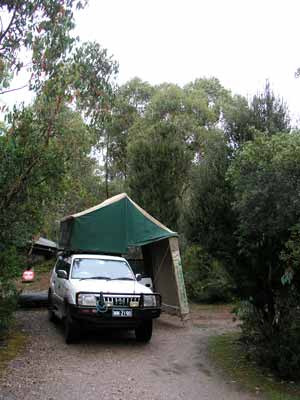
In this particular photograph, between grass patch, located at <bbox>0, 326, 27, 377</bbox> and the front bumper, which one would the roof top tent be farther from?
the front bumper

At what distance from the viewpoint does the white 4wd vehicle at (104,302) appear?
27.4 feet

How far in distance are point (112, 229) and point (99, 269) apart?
2901mm

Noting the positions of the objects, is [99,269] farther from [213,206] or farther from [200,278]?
[200,278]

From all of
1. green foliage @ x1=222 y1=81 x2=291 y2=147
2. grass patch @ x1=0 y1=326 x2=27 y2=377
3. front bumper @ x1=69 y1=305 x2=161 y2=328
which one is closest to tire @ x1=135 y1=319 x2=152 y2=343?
front bumper @ x1=69 y1=305 x2=161 y2=328

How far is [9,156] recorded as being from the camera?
8109 mm

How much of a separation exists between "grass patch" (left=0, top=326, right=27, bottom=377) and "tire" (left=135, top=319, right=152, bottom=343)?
7.14 ft

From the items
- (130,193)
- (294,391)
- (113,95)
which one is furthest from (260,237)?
(130,193)

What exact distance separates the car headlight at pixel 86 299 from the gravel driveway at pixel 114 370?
31.9 inches

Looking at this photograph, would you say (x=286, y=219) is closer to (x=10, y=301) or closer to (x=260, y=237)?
(x=260, y=237)

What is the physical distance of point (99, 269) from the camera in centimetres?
1001

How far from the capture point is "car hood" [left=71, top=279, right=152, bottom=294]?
8703mm

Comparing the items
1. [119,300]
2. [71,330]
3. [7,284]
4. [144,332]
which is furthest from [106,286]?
[7,284]

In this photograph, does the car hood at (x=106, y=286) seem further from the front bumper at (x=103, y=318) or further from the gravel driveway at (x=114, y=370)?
the gravel driveway at (x=114, y=370)

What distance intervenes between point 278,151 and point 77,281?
473cm
